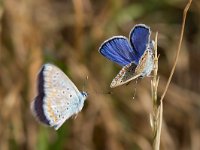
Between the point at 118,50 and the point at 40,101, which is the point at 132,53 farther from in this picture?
the point at 40,101

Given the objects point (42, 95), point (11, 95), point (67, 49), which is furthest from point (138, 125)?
point (42, 95)

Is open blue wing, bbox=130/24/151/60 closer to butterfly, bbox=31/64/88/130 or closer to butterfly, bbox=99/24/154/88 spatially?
butterfly, bbox=99/24/154/88

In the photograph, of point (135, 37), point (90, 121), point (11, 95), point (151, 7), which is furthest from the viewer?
point (151, 7)

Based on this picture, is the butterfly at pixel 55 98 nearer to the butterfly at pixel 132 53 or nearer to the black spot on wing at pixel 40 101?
the black spot on wing at pixel 40 101

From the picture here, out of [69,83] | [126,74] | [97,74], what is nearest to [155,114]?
[126,74]

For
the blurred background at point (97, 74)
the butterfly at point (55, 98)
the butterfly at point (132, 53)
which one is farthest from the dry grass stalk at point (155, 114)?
the blurred background at point (97, 74)

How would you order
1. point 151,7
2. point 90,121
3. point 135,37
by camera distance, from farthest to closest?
point 151,7
point 90,121
point 135,37

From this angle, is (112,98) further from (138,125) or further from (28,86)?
(28,86)
